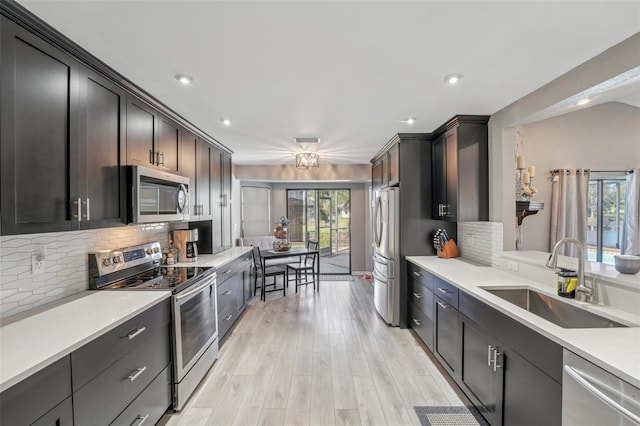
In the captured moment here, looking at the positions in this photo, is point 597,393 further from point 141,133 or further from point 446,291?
point 141,133

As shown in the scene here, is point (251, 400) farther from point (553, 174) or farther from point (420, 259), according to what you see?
point (553, 174)

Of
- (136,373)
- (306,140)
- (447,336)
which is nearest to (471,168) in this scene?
(447,336)

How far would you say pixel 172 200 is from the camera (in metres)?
2.56

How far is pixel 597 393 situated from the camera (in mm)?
1065

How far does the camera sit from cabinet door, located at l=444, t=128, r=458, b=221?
9.50 feet

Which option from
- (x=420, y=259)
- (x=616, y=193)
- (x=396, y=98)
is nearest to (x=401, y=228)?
(x=420, y=259)

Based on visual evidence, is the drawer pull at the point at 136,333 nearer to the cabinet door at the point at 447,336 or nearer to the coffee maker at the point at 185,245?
the coffee maker at the point at 185,245

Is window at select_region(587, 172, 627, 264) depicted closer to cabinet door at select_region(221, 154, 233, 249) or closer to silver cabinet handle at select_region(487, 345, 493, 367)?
silver cabinet handle at select_region(487, 345, 493, 367)

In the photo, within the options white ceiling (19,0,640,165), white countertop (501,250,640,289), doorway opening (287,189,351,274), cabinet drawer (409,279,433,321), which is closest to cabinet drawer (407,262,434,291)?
cabinet drawer (409,279,433,321)

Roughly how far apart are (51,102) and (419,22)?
6.46 ft

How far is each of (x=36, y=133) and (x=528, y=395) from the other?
114 inches

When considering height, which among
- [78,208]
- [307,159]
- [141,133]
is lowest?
[78,208]

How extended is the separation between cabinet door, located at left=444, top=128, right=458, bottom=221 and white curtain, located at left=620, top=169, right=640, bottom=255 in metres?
2.84

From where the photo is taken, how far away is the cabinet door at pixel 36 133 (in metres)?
1.23
